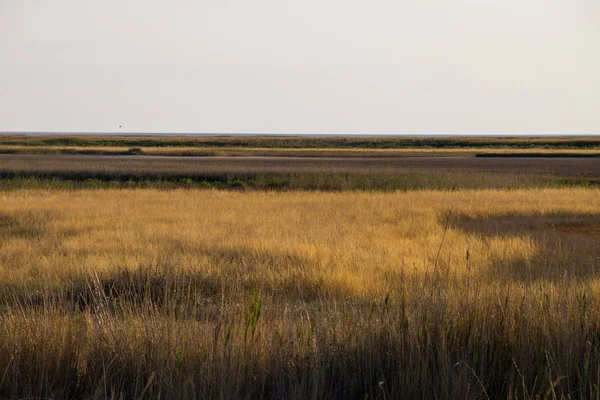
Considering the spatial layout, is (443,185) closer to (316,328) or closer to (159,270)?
(159,270)

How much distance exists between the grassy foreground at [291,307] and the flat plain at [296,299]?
28mm

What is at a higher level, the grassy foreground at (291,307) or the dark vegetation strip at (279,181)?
the grassy foreground at (291,307)

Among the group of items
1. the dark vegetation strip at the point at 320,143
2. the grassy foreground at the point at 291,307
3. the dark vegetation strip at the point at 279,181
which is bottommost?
the dark vegetation strip at the point at 279,181

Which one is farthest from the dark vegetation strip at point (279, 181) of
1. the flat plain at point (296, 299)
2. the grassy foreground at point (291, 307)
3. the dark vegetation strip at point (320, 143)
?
the dark vegetation strip at point (320, 143)

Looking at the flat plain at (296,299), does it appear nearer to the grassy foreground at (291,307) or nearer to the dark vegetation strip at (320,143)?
the grassy foreground at (291,307)

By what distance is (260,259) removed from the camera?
11.5m

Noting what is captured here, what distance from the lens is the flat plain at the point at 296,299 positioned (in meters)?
4.88

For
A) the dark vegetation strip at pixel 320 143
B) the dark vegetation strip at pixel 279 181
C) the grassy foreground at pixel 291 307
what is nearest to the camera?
Answer: the grassy foreground at pixel 291 307

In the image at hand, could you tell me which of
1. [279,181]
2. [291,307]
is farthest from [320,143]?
[291,307]

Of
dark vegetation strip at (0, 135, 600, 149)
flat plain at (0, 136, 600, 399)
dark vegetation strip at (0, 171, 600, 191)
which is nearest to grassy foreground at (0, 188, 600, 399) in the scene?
flat plain at (0, 136, 600, 399)

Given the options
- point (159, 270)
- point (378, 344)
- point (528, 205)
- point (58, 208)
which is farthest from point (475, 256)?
point (58, 208)

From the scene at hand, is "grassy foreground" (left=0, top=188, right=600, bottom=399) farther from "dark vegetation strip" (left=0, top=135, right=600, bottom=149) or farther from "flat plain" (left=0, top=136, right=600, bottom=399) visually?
"dark vegetation strip" (left=0, top=135, right=600, bottom=149)

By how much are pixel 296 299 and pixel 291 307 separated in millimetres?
1236

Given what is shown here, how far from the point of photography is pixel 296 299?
29.3ft
